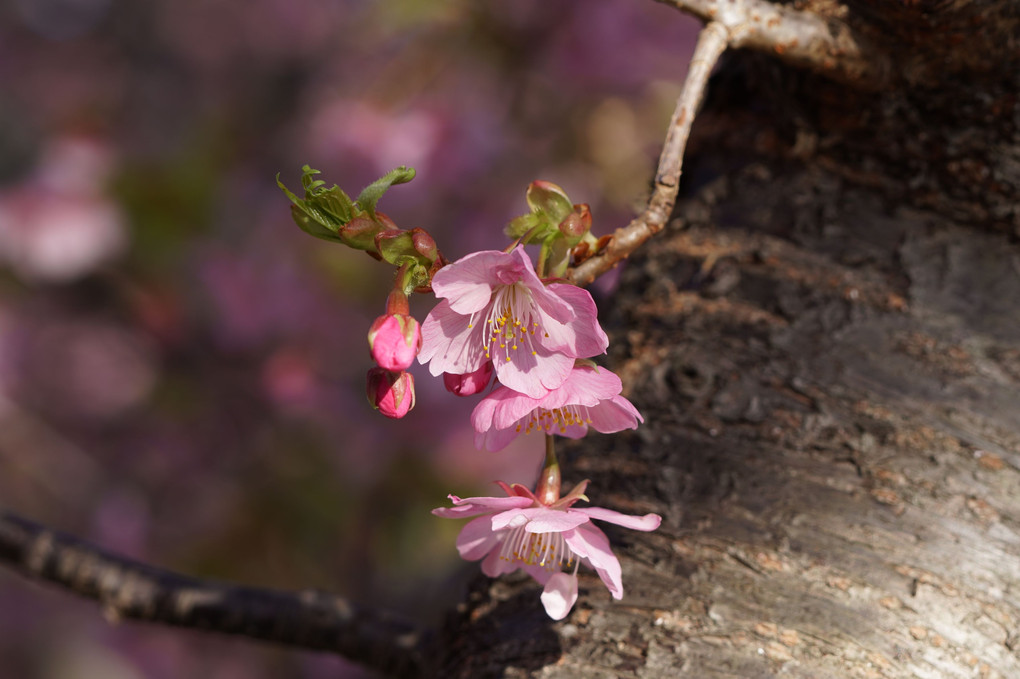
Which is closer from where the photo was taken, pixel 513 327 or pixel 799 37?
pixel 513 327

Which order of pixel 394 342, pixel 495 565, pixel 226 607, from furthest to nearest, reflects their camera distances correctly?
pixel 226 607 < pixel 495 565 < pixel 394 342

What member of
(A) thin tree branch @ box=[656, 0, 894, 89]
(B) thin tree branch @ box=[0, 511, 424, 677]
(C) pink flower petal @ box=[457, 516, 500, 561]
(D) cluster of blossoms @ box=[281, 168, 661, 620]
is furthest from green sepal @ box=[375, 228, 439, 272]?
(B) thin tree branch @ box=[0, 511, 424, 677]

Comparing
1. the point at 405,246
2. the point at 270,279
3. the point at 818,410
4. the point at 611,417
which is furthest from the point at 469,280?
the point at 270,279

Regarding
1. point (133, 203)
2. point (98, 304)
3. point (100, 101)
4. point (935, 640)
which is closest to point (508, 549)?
point (935, 640)

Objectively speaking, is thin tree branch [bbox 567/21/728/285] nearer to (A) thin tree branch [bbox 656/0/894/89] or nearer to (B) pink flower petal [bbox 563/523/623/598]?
(A) thin tree branch [bbox 656/0/894/89]

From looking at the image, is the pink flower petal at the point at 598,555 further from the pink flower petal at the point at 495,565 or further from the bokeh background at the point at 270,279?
the bokeh background at the point at 270,279

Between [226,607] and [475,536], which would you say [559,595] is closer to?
[475,536]

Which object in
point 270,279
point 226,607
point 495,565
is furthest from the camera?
point 270,279

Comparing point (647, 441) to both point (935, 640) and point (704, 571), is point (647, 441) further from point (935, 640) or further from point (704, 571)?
point (935, 640)
